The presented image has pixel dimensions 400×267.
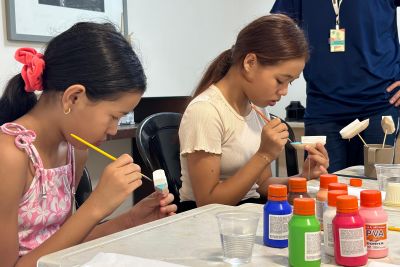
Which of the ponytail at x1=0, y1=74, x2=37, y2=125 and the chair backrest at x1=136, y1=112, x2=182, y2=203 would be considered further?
the chair backrest at x1=136, y1=112, x2=182, y2=203

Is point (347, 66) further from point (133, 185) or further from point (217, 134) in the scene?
point (133, 185)

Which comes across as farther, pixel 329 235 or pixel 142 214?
pixel 142 214

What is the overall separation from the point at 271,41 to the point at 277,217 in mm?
828

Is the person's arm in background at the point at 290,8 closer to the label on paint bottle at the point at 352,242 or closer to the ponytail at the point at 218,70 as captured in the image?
the ponytail at the point at 218,70

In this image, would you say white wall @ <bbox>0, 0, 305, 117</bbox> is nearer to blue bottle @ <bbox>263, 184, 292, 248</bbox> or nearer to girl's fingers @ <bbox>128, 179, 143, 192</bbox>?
girl's fingers @ <bbox>128, 179, 143, 192</bbox>

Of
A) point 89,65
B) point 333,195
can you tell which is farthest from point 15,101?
point 333,195

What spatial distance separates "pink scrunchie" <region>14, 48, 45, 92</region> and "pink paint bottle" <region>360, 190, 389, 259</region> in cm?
82

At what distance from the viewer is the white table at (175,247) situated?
2.82 ft

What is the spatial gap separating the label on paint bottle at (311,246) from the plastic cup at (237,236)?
0.37 ft

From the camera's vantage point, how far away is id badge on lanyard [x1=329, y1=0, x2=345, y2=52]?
2172 mm

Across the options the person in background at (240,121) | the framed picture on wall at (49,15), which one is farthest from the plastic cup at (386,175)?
the framed picture on wall at (49,15)

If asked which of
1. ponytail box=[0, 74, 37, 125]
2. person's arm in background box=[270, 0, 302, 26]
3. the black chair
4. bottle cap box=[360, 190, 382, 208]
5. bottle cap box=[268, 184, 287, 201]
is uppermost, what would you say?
person's arm in background box=[270, 0, 302, 26]

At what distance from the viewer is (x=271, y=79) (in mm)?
1654

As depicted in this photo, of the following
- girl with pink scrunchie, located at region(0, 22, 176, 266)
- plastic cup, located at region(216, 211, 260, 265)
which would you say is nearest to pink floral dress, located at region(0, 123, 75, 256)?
girl with pink scrunchie, located at region(0, 22, 176, 266)
